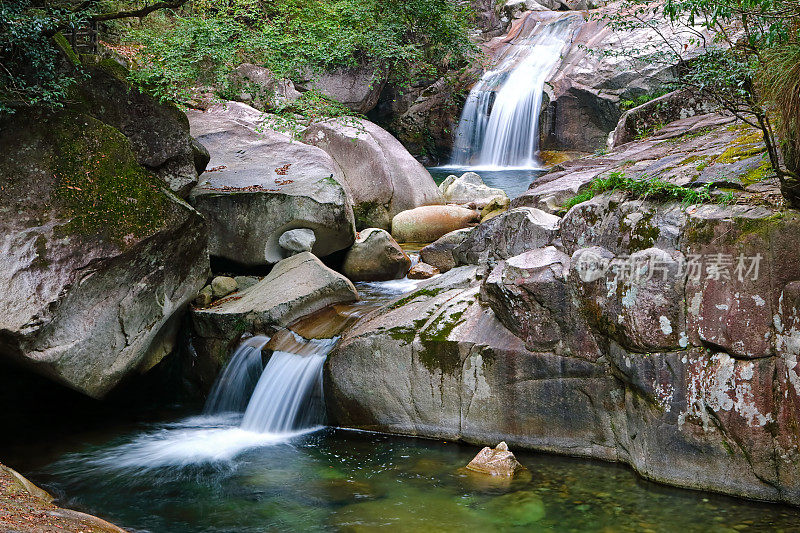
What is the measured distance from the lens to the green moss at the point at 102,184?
6555 millimetres

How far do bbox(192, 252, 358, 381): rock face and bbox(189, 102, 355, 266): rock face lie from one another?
1114mm

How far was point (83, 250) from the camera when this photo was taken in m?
6.37

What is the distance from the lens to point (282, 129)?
403 inches

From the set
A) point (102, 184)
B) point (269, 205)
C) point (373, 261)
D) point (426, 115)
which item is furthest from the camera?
point (426, 115)

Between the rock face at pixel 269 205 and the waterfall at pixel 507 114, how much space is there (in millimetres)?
9097

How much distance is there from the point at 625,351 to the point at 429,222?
7.04m

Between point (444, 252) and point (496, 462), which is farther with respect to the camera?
point (444, 252)

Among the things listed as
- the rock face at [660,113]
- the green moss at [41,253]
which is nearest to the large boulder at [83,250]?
the green moss at [41,253]

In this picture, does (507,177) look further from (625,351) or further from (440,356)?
(625,351)

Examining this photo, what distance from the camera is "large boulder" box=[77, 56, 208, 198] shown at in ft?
24.9

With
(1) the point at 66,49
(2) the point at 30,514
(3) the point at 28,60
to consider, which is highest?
(1) the point at 66,49

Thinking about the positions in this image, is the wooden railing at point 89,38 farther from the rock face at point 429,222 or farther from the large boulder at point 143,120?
the rock face at point 429,222

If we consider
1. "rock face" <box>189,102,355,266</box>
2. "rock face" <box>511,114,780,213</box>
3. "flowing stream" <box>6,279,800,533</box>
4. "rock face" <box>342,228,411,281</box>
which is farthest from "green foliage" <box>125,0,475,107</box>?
"rock face" <box>511,114,780,213</box>

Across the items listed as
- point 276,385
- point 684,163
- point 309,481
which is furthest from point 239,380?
point 684,163
